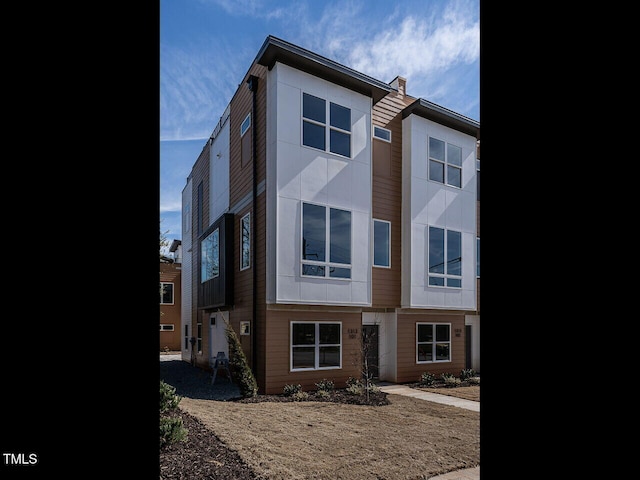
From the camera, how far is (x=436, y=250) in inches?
483

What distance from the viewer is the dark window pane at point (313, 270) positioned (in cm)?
988

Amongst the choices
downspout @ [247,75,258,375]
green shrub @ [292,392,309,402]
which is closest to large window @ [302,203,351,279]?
downspout @ [247,75,258,375]

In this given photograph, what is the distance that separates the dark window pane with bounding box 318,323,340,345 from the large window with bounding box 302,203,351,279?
3.88 feet

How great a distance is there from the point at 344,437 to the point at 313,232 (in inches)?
196

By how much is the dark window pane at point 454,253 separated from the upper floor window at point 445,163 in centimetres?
144

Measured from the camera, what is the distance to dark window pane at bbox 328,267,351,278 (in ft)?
33.6

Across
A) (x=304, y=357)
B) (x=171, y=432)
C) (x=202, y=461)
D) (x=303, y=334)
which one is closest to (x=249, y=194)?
(x=303, y=334)

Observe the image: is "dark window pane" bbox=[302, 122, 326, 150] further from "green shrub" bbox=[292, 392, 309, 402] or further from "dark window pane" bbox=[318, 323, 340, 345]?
"green shrub" bbox=[292, 392, 309, 402]
